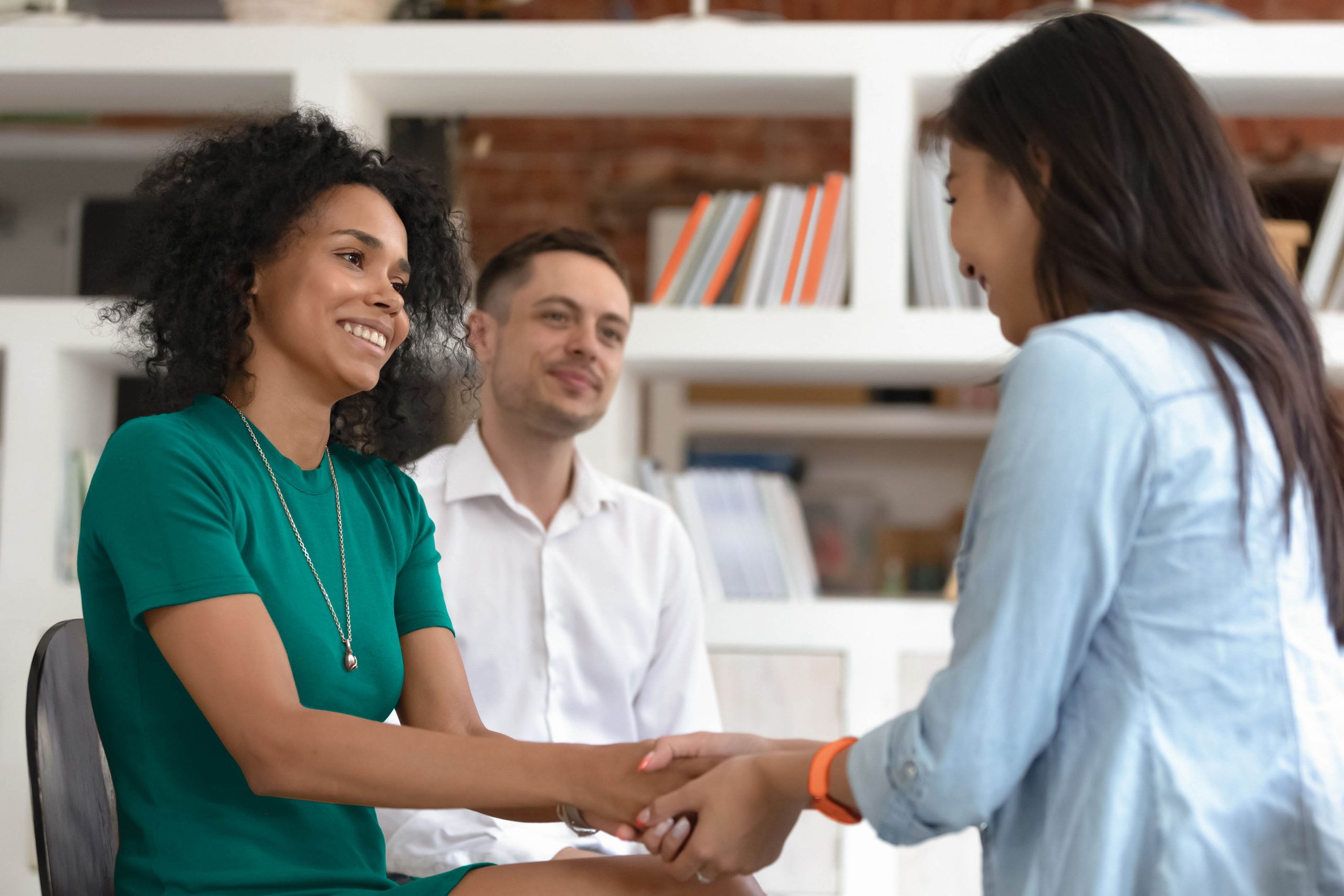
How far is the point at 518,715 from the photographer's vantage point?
1.82 m

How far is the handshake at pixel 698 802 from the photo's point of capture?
1.08 metres

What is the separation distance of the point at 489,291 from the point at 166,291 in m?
0.89

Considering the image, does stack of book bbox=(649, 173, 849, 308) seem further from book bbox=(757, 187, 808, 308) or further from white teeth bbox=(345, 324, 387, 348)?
white teeth bbox=(345, 324, 387, 348)

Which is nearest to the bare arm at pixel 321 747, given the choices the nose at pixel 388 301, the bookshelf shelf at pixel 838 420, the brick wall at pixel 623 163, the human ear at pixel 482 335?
the nose at pixel 388 301

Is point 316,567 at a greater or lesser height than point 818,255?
→ lesser

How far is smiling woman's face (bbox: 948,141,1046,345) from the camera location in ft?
3.35

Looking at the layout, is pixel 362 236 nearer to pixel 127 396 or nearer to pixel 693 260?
pixel 693 260

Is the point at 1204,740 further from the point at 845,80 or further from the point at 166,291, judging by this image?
the point at 845,80

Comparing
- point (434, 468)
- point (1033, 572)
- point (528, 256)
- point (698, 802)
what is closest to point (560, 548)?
point (434, 468)

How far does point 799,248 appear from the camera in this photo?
2.37 m

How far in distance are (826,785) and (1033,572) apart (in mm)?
268

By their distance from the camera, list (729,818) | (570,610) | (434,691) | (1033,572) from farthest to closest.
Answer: (570,610) < (434,691) < (729,818) < (1033,572)

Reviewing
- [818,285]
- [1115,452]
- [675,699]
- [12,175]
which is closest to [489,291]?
[818,285]

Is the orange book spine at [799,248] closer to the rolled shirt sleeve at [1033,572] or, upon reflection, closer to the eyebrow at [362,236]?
the eyebrow at [362,236]
